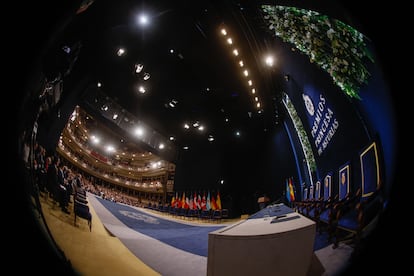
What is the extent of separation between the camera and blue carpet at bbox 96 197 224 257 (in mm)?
549

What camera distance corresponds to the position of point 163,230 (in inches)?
23.4

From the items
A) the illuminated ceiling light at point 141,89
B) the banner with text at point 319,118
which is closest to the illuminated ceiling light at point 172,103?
the illuminated ceiling light at point 141,89

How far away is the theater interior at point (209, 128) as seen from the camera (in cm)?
40

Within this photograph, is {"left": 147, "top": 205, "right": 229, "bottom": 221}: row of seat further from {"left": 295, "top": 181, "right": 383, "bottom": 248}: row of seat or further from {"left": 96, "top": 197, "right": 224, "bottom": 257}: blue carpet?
{"left": 295, "top": 181, "right": 383, "bottom": 248}: row of seat

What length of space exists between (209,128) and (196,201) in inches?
12.7

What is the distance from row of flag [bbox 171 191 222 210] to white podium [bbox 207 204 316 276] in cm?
24

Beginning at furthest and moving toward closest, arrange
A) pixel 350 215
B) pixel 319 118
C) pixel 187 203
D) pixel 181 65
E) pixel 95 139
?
pixel 181 65, pixel 187 203, pixel 95 139, pixel 319 118, pixel 350 215

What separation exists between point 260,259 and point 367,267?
30 cm

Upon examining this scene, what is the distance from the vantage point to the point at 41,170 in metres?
0.47

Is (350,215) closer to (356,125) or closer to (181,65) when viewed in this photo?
(356,125)

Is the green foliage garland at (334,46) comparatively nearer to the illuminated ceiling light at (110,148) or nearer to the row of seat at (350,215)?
the row of seat at (350,215)

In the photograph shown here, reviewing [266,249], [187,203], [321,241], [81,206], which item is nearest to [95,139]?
[81,206]

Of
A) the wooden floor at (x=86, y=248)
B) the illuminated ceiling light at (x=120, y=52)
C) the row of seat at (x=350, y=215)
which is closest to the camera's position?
the row of seat at (x=350, y=215)

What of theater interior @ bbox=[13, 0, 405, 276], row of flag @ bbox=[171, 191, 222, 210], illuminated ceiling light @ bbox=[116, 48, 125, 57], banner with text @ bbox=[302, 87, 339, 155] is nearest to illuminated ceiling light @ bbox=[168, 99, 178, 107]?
theater interior @ bbox=[13, 0, 405, 276]
